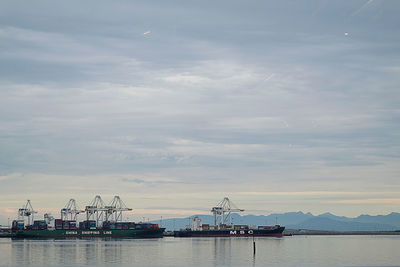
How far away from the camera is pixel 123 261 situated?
105 metres

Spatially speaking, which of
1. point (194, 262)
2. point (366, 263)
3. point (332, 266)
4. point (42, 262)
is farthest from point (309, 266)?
point (42, 262)

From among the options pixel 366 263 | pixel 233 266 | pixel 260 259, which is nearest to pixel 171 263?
pixel 233 266

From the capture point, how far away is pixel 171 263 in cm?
10050

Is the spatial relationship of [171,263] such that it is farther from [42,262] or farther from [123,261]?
[42,262]

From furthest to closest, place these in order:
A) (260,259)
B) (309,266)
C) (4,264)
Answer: (260,259) < (4,264) < (309,266)

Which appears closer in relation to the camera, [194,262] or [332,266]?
[332,266]

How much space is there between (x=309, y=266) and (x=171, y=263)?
80.8 ft

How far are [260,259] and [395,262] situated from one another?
25244mm

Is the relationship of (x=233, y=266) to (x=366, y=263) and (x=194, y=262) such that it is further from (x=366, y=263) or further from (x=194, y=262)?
(x=366, y=263)

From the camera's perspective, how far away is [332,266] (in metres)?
93.3

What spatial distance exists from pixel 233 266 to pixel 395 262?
98.5ft

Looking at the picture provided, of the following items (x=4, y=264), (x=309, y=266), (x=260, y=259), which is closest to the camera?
(x=309, y=266)

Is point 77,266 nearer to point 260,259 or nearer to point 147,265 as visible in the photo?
point 147,265

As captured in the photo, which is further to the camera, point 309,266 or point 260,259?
point 260,259
